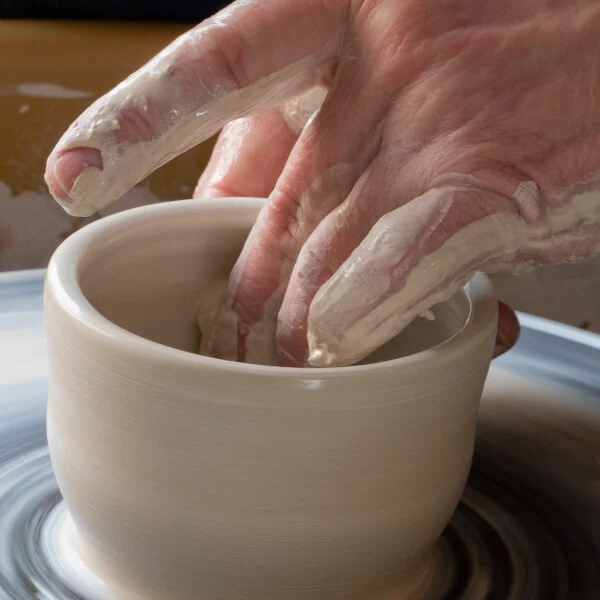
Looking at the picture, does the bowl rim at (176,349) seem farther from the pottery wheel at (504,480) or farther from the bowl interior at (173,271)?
the pottery wheel at (504,480)

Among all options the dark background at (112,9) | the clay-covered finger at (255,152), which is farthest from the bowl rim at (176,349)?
the dark background at (112,9)

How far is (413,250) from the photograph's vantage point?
0.70 metres

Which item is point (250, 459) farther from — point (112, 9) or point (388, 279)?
point (112, 9)

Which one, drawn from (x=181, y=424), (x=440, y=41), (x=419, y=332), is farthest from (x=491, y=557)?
(x=440, y=41)

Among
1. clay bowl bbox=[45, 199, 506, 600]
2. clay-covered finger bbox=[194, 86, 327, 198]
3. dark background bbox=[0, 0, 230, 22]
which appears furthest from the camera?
dark background bbox=[0, 0, 230, 22]

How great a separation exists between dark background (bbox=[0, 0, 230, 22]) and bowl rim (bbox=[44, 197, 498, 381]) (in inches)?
40.9

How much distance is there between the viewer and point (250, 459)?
0.65 m

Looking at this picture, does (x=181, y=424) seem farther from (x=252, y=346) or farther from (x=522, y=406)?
(x=522, y=406)

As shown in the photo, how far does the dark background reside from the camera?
5.97 ft

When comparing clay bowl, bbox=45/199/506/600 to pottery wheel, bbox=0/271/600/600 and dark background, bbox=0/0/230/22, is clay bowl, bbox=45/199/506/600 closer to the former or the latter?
pottery wheel, bbox=0/271/600/600

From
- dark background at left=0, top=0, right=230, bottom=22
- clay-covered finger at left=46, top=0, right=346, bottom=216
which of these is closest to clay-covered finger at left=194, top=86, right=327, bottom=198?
clay-covered finger at left=46, top=0, right=346, bottom=216

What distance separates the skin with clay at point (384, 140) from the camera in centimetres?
71

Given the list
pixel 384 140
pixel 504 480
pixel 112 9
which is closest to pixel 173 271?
pixel 384 140

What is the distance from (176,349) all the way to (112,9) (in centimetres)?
132
